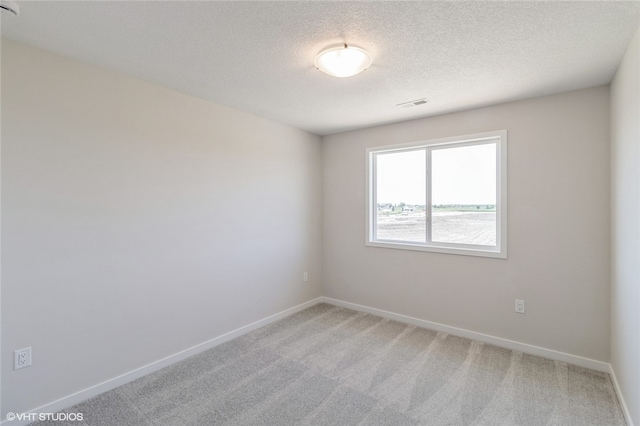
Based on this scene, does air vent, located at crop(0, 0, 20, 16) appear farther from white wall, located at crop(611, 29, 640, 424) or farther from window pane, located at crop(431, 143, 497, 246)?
window pane, located at crop(431, 143, 497, 246)

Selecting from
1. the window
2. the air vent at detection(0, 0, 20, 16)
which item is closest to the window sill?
the window

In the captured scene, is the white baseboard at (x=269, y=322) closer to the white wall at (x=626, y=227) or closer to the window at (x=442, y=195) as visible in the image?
the white wall at (x=626, y=227)

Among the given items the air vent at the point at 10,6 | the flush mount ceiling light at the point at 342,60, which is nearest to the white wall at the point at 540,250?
the flush mount ceiling light at the point at 342,60

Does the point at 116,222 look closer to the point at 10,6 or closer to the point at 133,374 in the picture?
the point at 133,374

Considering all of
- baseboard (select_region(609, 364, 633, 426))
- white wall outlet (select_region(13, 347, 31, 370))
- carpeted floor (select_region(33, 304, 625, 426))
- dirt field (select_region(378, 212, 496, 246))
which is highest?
dirt field (select_region(378, 212, 496, 246))

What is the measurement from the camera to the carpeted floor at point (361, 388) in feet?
6.50

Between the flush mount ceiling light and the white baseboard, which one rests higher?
the flush mount ceiling light

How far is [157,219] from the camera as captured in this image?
8.47 ft

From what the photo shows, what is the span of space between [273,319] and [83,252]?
6.95 ft

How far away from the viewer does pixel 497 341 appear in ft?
9.85

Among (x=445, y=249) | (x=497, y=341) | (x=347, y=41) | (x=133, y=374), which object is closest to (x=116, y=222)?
(x=133, y=374)

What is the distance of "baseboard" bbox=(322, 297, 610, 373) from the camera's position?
258cm

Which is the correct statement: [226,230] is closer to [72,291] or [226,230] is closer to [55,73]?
[72,291]

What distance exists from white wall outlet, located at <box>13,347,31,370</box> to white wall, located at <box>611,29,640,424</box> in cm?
371
